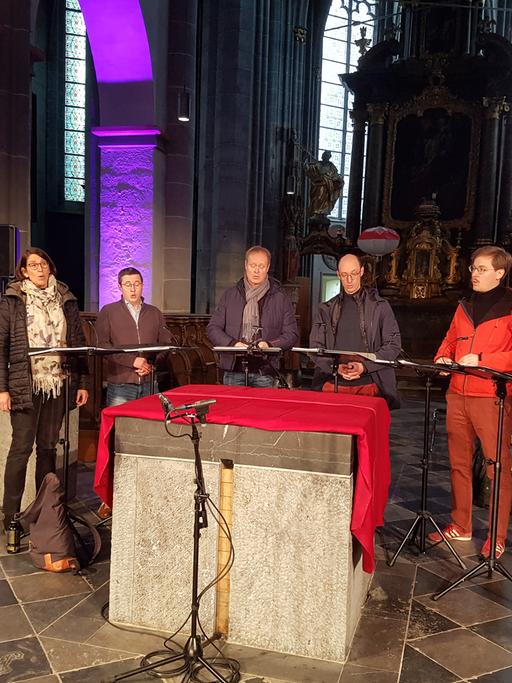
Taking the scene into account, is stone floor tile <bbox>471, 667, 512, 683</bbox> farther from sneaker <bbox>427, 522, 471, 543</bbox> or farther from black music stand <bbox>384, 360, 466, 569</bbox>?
sneaker <bbox>427, 522, 471, 543</bbox>

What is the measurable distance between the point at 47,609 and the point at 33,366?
1.53m

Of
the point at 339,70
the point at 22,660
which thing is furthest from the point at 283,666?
the point at 339,70

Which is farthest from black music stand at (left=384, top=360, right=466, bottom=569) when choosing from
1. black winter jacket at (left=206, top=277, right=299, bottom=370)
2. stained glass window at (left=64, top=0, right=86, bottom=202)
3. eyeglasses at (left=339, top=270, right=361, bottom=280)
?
stained glass window at (left=64, top=0, right=86, bottom=202)

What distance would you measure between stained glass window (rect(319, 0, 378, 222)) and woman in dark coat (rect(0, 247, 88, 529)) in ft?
67.5

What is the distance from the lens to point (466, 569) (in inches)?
164

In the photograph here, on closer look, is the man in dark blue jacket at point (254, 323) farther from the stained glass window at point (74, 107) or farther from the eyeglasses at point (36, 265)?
the stained glass window at point (74, 107)

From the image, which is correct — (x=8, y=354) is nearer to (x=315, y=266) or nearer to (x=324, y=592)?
(x=324, y=592)

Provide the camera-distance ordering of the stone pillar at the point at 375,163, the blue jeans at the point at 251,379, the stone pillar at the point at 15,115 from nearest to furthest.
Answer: the blue jeans at the point at 251,379, the stone pillar at the point at 15,115, the stone pillar at the point at 375,163

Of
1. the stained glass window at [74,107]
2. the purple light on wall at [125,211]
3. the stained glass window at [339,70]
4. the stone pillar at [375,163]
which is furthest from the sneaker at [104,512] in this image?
the stained glass window at [339,70]

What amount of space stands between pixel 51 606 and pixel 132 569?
2.10 feet

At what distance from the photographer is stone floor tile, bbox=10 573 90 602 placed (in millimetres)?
3641

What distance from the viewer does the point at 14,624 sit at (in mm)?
3291

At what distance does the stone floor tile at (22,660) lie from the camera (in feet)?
9.32

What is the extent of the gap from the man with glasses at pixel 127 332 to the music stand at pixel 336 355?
133 cm
